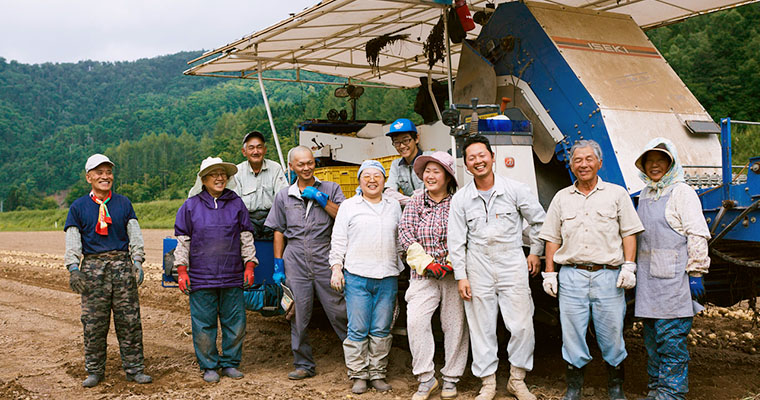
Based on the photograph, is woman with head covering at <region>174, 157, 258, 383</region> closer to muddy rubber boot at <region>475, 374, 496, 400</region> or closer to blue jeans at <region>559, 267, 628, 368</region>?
muddy rubber boot at <region>475, 374, 496, 400</region>

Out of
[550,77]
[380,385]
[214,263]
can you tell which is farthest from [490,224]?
[214,263]

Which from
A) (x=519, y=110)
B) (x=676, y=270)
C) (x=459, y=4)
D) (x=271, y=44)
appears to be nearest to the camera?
(x=676, y=270)

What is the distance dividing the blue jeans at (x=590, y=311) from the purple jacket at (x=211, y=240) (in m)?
2.66

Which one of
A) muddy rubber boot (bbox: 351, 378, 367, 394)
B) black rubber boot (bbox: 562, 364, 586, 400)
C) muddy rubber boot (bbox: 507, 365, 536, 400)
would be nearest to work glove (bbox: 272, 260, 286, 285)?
muddy rubber boot (bbox: 351, 378, 367, 394)

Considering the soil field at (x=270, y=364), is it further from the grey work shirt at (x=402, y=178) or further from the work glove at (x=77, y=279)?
the grey work shirt at (x=402, y=178)

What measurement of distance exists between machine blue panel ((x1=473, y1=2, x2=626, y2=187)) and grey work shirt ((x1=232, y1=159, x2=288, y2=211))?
8.10 ft

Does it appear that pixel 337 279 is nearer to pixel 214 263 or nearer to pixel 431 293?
pixel 431 293

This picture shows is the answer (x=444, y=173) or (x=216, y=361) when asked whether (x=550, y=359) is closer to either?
(x=444, y=173)

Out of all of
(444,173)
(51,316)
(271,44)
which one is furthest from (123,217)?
(51,316)

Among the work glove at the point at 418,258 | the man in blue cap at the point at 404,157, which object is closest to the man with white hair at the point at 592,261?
the work glove at the point at 418,258

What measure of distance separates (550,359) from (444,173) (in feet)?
7.26

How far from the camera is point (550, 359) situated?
5.90 meters

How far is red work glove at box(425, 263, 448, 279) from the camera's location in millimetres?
4594

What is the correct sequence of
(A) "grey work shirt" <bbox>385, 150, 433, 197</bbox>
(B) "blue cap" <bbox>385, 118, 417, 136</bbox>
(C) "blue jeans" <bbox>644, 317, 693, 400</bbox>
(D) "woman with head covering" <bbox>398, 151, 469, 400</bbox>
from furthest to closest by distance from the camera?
(A) "grey work shirt" <bbox>385, 150, 433, 197</bbox> → (B) "blue cap" <bbox>385, 118, 417, 136</bbox> → (D) "woman with head covering" <bbox>398, 151, 469, 400</bbox> → (C) "blue jeans" <bbox>644, 317, 693, 400</bbox>
